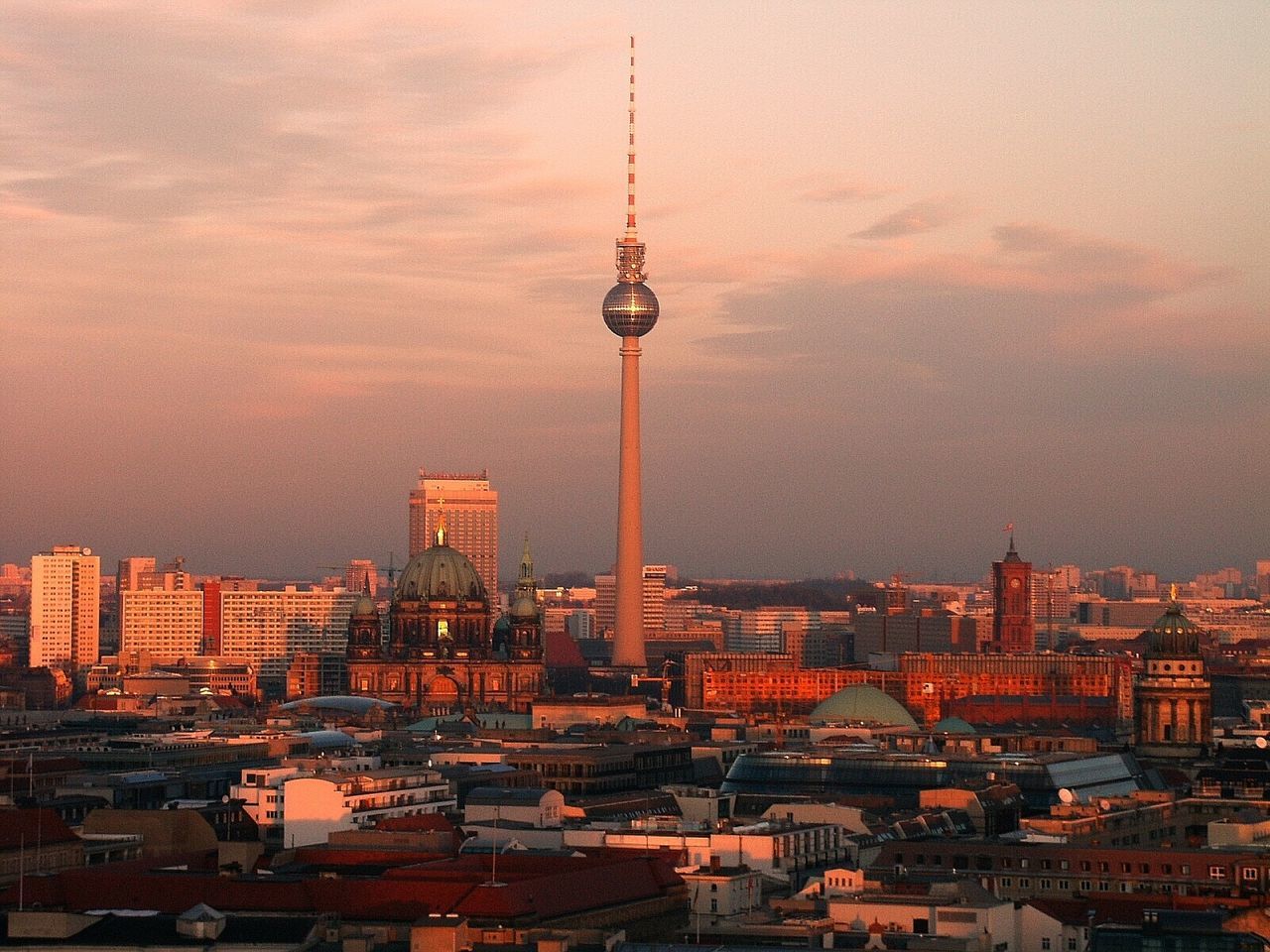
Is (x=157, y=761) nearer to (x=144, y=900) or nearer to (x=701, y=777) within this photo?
(x=701, y=777)

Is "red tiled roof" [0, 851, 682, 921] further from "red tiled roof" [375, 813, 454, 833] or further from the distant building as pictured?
the distant building

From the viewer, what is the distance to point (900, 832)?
123312 millimetres

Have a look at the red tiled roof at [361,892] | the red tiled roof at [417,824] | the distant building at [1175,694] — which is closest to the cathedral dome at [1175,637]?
the distant building at [1175,694]

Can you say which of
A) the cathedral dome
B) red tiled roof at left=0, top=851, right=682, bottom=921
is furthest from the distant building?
red tiled roof at left=0, top=851, right=682, bottom=921

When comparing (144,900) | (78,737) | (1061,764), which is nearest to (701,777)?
(1061,764)

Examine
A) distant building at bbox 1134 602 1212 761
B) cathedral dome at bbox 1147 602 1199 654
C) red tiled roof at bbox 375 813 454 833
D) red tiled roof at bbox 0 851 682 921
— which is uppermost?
cathedral dome at bbox 1147 602 1199 654

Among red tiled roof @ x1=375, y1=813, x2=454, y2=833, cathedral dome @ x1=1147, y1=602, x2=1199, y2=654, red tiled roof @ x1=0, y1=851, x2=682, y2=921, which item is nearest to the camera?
red tiled roof @ x1=0, y1=851, x2=682, y2=921

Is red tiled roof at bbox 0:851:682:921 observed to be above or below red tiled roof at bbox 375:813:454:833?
below

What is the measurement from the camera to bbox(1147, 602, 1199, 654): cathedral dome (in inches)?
6811

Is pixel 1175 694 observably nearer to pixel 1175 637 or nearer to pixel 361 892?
pixel 1175 637

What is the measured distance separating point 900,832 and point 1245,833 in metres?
14.6

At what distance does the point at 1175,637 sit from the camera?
17325cm

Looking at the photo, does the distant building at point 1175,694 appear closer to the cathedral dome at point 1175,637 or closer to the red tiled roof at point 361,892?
the cathedral dome at point 1175,637

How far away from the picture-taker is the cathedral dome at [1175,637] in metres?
173
